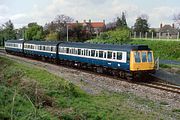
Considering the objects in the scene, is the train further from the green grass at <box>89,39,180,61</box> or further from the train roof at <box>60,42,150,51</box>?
the green grass at <box>89,39,180,61</box>

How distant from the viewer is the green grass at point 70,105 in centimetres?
1184

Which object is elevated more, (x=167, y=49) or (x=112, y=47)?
(x=112, y=47)

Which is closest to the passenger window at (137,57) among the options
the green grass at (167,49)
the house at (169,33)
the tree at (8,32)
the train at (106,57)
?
the train at (106,57)

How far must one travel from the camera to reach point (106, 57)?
96.2ft

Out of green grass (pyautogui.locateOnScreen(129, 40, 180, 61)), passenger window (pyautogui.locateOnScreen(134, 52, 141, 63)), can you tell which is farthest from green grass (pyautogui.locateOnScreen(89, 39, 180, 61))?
passenger window (pyautogui.locateOnScreen(134, 52, 141, 63))

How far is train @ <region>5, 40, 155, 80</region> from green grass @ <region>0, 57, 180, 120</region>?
22.4ft

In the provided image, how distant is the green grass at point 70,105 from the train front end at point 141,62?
6.55 meters

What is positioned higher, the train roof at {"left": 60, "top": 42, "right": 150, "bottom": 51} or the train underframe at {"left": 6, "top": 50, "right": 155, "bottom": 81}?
the train roof at {"left": 60, "top": 42, "right": 150, "bottom": 51}

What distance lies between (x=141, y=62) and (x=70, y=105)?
12.5m

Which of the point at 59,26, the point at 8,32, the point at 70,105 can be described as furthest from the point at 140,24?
the point at 70,105

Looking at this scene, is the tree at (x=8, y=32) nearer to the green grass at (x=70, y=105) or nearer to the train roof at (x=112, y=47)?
the train roof at (x=112, y=47)

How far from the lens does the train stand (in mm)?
26281

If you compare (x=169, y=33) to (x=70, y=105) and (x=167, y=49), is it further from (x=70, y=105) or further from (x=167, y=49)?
(x=70, y=105)

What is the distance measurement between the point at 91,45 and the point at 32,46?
2045cm
